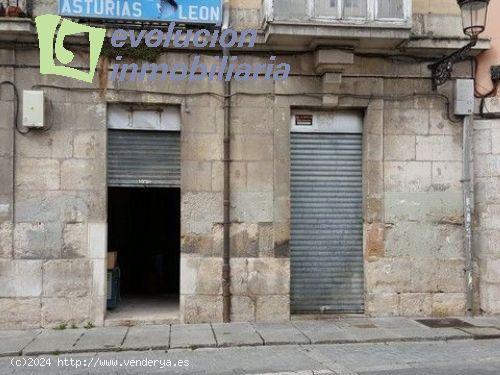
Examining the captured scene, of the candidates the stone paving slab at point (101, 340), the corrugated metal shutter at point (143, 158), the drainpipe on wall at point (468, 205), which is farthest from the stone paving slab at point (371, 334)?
the corrugated metal shutter at point (143, 158)

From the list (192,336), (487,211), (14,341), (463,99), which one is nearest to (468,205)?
(487,211)

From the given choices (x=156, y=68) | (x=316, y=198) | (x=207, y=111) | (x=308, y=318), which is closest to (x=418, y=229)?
(x=316, y=198)

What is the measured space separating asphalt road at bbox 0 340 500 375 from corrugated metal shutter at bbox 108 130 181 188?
9.79ft

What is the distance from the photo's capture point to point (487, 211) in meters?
9.62

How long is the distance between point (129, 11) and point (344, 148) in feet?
13.8

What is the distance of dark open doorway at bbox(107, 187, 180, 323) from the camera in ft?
38.2

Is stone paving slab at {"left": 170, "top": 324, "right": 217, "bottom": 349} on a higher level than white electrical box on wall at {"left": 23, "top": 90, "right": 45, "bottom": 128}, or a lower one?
lower

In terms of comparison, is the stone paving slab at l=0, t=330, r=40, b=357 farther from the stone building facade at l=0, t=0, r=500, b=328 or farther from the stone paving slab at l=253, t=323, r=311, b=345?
the stone paving slab at l=253, t=323, r=311, b=345

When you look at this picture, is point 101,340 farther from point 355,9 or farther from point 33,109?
point 355,9

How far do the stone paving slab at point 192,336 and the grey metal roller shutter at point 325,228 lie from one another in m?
1.77

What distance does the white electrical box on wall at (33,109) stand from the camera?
8602 mm

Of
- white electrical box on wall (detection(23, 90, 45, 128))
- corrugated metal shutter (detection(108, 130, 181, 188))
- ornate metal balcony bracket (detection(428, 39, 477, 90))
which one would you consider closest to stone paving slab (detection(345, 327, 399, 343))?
corrugated metal shutter (detection(108, 130, 181, 188))

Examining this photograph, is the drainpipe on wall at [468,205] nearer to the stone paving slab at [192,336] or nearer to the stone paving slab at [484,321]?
the stone paving slab at [484,321]

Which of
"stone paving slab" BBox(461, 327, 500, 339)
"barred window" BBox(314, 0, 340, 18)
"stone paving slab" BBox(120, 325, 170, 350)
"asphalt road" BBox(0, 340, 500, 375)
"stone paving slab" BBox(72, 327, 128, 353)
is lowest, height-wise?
"asphalt road" BBox(0, 340, 500, 375)
